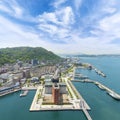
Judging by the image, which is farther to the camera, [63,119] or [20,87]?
[20,87]

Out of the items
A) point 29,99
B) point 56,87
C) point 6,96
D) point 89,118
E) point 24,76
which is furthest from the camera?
point 24,76

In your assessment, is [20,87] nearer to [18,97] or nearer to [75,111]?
[18,97]

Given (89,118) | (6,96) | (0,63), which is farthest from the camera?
(0,63)

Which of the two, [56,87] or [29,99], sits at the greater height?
[56,87]

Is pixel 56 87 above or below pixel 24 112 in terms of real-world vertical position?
above

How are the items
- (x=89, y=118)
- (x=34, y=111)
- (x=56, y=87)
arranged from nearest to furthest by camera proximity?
1. (x=89, y=118)
2. (x=34, y=111)
3. (x=56, y=87)

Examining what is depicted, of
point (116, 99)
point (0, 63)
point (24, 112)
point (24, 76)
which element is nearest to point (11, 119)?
point (24, 112)

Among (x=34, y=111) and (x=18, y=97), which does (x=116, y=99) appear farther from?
(x=18, y=97)

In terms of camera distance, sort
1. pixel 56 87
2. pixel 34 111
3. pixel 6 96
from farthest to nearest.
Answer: pixel 6 96, pixel 56 87, pixel 34 111

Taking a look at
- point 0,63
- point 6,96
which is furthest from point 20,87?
point 0,63
